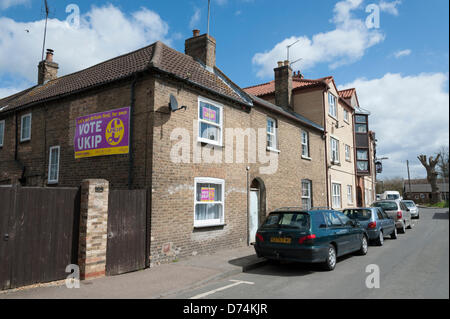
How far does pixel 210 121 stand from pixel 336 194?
44.0 feet

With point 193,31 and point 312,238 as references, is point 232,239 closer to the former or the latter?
point 312,238

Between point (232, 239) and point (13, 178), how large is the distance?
932cm

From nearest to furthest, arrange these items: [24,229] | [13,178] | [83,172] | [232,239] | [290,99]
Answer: [24,229] → [83,172] → [232,239] → [13,178] → [290,99]

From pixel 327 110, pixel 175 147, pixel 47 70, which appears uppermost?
pixel 47 70

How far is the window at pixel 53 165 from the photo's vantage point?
38.2ft

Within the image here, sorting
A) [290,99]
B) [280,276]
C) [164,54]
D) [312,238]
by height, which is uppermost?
[290,99]

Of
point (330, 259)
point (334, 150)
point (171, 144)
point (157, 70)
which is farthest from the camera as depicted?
point (334, 150)

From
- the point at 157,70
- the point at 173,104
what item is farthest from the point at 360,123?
the point at 157,70

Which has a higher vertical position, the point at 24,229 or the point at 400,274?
the point at 24,229

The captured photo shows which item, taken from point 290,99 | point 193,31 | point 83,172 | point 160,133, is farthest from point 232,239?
point 290,99

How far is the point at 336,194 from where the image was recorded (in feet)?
70.2

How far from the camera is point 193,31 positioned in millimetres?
14031

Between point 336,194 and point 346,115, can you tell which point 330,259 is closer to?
point 336,194

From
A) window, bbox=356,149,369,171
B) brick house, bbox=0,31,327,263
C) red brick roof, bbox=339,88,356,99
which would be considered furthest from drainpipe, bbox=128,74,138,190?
window, bbox=356,149,369,171
